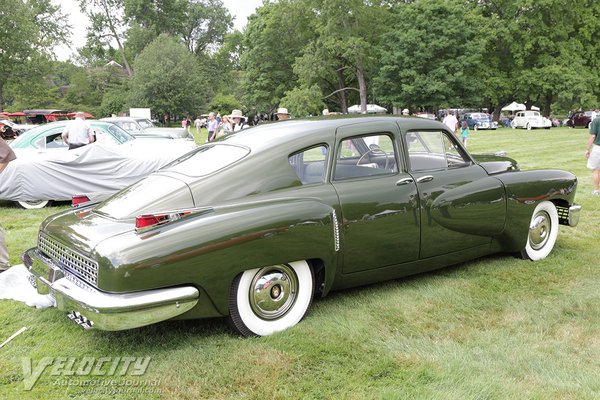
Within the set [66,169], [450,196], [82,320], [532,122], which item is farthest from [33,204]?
[532,122]

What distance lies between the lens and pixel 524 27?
1741 inches

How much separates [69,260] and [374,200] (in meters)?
2.24

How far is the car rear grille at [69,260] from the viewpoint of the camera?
3.17 m

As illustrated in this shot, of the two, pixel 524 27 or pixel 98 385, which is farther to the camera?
pixel 524 27

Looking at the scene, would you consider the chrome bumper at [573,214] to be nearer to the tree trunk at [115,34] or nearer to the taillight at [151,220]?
the taillight at [151,220]

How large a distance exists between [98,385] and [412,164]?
2934 millimetres

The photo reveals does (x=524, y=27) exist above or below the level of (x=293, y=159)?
above

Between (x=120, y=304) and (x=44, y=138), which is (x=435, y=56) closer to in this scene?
(x=44, y=138)

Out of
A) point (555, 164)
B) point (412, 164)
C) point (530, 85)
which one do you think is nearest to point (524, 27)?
point (530, 85)

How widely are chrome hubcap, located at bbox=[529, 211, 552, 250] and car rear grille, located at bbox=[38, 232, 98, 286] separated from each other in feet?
13.5

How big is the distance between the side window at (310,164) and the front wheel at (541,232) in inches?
95.1

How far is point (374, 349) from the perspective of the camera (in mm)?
3338

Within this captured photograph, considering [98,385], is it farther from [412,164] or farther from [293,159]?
[412,164]

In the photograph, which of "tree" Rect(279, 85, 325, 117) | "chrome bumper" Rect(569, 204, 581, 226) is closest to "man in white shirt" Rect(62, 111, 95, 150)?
"chrome bumper" Rect(569, 204, 581, 226)
